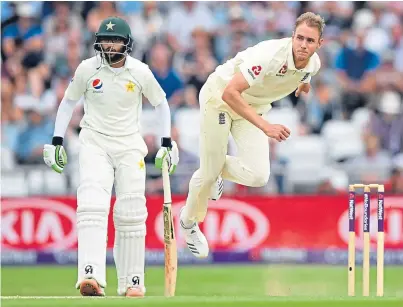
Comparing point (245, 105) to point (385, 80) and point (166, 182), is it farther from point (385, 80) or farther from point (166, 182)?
point (385, 80)

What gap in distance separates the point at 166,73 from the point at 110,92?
592 centimetres

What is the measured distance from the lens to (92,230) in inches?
317

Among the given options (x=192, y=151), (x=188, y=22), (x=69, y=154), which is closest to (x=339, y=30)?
(x=188, y=22)

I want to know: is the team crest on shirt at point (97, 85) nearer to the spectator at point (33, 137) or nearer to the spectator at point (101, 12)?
the spectator at point (33, 137)

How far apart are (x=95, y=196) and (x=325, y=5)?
7482 millimetres

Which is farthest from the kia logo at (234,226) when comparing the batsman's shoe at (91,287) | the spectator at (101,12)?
the batsman's shoe at (91,287)

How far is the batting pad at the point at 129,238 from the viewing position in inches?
322

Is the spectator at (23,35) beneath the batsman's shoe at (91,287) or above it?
above

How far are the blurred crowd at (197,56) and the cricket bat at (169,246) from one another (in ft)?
14.8

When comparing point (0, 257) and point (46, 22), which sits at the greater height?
point (46, 22)

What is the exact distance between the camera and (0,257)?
12.7m

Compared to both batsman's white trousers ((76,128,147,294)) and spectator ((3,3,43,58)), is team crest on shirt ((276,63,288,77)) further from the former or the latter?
spectator ((3,3,43,58))

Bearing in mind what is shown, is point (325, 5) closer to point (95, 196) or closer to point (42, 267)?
point (42, 267)

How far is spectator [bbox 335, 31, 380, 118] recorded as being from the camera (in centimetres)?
1435
